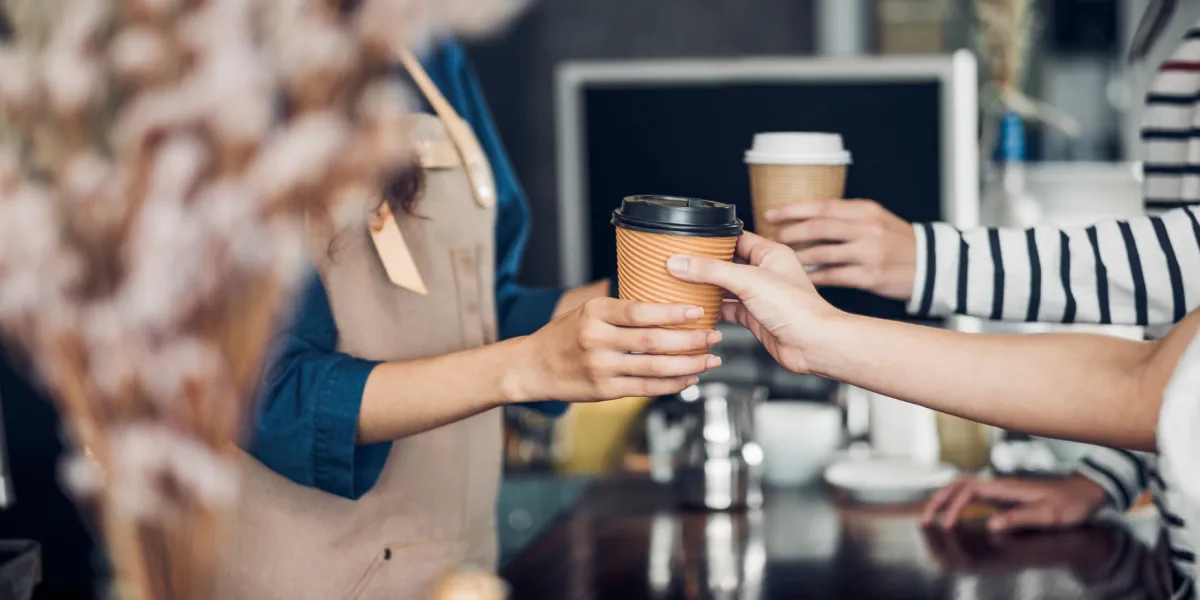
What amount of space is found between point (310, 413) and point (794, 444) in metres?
0.94

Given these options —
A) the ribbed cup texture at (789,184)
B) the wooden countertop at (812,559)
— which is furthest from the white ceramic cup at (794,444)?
the ribbed cup texture at (789,184)

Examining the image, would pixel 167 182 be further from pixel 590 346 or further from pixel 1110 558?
pixel 1110 558

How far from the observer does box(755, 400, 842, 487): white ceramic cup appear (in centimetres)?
167

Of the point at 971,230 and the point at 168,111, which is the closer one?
the point at 168,111

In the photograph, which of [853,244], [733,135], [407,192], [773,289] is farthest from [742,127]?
[773,289]

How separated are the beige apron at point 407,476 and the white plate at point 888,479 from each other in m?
0.57

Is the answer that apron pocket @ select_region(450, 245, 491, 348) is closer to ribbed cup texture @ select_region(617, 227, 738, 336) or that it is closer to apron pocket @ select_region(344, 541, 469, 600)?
apron pocket @ select_region(344, 541, 469, 600)

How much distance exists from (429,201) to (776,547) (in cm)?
62

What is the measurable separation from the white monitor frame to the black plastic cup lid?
3.59 feet

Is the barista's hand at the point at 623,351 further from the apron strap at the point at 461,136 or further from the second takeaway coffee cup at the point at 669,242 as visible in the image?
the apron strap at the point at 461,136

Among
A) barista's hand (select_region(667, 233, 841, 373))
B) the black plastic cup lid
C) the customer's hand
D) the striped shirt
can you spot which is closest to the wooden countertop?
the customer's hand

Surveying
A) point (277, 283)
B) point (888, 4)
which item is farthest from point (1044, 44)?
point (277, 283)

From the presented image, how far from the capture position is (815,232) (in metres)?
1.08

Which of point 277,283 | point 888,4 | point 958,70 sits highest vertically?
point 888,4
